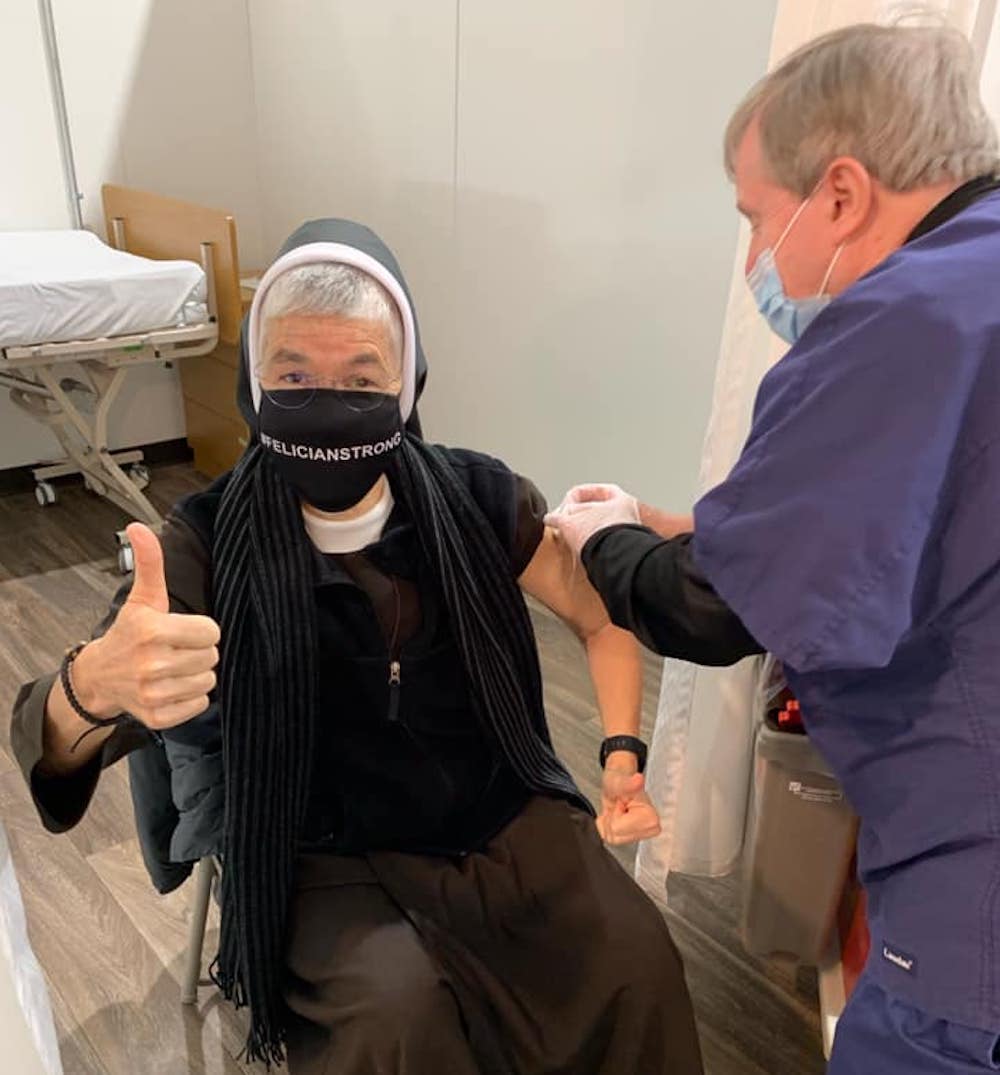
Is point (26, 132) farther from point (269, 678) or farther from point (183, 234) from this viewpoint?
point (269, 678)

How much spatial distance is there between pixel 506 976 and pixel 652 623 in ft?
1.59

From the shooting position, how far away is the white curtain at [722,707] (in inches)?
56.4

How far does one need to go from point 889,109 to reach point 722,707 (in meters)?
1.16

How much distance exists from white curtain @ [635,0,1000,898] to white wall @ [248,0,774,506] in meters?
0.91

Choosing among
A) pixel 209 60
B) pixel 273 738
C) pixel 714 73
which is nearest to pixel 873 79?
pixel 273 738

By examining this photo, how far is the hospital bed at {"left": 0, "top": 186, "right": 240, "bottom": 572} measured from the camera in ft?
9.72

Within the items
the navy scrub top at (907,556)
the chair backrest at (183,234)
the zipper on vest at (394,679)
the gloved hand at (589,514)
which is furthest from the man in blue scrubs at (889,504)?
the chair backrest at (183,234)

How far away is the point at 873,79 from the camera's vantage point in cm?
90

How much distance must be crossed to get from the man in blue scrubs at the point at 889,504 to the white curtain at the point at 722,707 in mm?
535

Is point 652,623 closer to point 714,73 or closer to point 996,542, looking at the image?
point 996,542

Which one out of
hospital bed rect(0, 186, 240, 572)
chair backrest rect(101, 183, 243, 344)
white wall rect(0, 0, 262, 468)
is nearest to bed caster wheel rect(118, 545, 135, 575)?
hospital bed rect(0, 186, 240, 572)

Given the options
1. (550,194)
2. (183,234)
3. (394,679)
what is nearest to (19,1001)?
(394,679)

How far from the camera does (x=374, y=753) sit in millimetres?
1310

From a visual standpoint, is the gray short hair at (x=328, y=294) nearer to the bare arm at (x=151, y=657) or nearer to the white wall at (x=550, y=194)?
the bare arm at (x=151, y=657)
